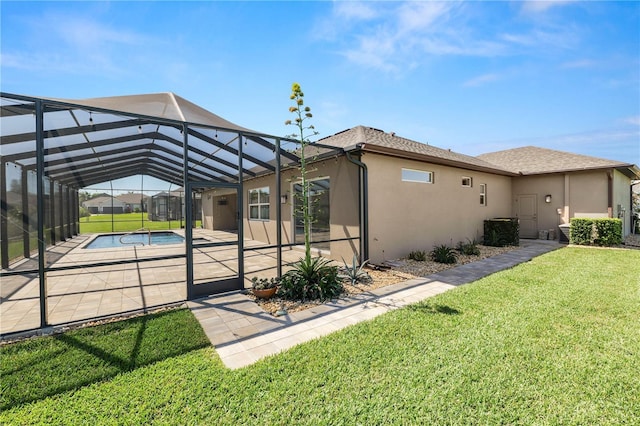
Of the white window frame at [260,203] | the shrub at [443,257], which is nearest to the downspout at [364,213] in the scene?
the shrub at [443,257]

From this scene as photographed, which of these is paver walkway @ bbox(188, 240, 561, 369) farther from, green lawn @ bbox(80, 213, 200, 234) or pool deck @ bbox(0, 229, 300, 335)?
green lawn @ bbox(80, 213, 200, 234)

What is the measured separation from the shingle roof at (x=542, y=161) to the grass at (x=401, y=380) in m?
10.6

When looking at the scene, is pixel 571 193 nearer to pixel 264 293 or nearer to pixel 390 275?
pixel 390 275

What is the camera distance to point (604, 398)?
7.75 ft

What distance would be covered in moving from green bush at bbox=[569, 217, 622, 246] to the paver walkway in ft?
27.2

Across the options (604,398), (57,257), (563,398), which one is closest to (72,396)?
(563,398)

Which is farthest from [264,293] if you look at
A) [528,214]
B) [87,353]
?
[528,214]

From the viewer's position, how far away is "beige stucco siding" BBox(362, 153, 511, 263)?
Answer: 7.58 metres

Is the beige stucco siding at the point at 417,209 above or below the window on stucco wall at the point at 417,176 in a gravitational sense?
below

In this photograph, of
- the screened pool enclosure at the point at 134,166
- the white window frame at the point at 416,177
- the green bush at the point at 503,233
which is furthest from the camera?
the green bush at the point at 503,233

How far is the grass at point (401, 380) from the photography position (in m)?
2.21

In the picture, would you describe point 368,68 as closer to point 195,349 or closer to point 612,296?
point 612,296

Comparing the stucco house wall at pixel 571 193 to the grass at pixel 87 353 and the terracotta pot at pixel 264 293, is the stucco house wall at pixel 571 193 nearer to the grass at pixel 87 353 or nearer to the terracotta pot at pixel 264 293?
the terracotta pot at pixel 264 293

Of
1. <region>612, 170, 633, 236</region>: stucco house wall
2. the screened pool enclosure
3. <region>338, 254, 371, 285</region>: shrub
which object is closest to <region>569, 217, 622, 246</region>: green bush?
<region>612, 170, 633, 236</region>: stucco house wall
